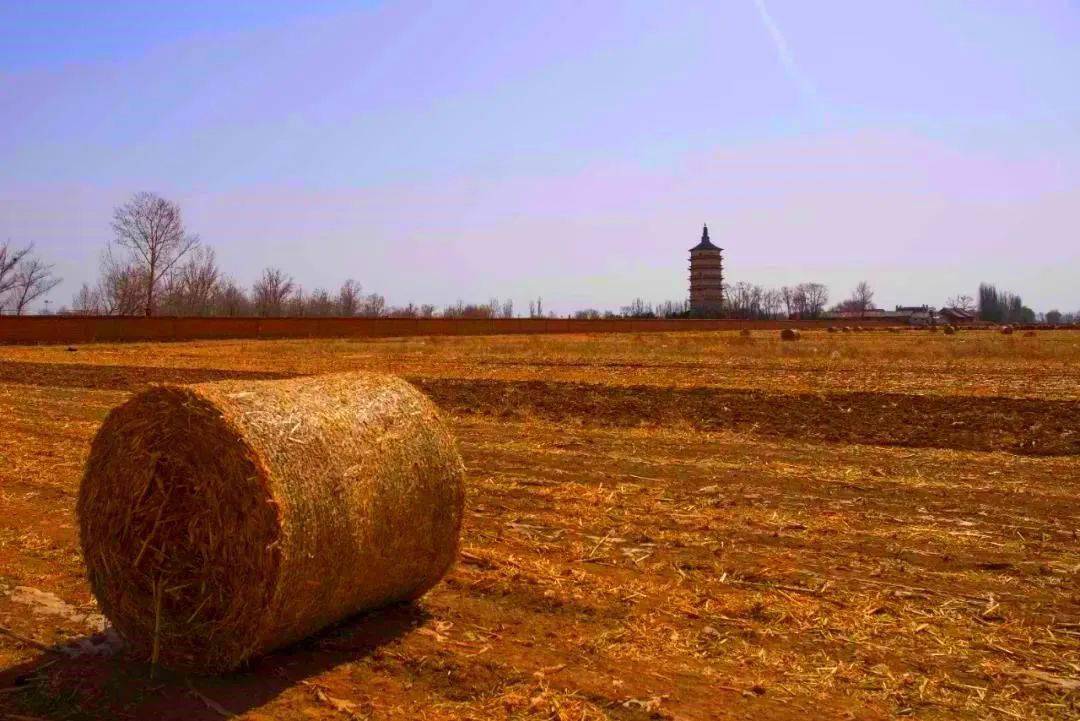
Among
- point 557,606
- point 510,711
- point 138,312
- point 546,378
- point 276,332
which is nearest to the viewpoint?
point 510,711

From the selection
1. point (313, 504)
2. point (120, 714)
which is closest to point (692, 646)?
point (313, 504)

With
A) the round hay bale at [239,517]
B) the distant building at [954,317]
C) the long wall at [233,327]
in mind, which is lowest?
the round hay bale at [239,517]

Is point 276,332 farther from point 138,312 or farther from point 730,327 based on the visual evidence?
point 730,327

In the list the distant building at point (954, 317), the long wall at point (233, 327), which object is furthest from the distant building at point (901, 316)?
the long wall at point (233, 327)

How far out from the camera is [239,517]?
491 centimetres

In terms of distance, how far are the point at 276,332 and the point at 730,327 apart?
54.0 metres

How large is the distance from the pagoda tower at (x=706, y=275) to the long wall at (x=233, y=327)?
58.7 metres

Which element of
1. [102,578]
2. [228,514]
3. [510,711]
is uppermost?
[228,514]

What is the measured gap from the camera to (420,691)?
476 cm

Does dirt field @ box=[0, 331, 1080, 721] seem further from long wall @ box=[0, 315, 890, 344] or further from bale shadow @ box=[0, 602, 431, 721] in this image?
long wall @ box=[0, 315, 890, 344]

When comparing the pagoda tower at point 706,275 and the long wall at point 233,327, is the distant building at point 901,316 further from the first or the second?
the long wall at point 233,327

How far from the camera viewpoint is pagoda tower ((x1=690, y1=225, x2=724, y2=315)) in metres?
136

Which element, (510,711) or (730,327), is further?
(730,327)

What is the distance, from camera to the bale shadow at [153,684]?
179 inches
